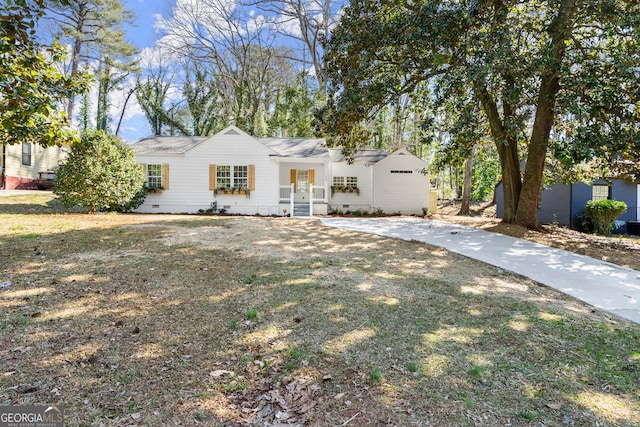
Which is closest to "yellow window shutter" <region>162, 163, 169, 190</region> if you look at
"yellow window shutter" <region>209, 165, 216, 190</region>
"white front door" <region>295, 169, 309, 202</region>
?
"yellow window shutter" <region>209, 165, 216, 190</region>

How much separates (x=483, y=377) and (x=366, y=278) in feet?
8.47

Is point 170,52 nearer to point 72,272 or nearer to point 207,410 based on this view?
point 72,272

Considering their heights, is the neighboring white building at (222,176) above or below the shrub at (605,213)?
above

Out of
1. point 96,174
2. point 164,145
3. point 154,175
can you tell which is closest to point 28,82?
point 96,174

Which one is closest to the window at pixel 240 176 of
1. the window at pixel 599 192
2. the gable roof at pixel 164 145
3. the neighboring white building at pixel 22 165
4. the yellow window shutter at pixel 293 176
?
the gable roof at pixel 164 145

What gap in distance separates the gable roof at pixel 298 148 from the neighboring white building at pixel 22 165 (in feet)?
39.8

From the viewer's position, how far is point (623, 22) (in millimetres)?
6656

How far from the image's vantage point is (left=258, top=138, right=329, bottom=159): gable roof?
16.4 m

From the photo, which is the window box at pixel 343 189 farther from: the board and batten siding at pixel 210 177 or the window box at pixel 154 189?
the window box at pixel 154 189

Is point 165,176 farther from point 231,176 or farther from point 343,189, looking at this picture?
point 343,189

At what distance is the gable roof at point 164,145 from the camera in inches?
613

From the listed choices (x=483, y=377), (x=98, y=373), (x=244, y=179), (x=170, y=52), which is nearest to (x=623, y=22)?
(x=483, y=377)

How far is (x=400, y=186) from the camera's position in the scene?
60.5 feet

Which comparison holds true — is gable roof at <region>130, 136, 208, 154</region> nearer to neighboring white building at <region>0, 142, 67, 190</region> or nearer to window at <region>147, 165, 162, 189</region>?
window at <region>147, 165, 162, 189</region>
